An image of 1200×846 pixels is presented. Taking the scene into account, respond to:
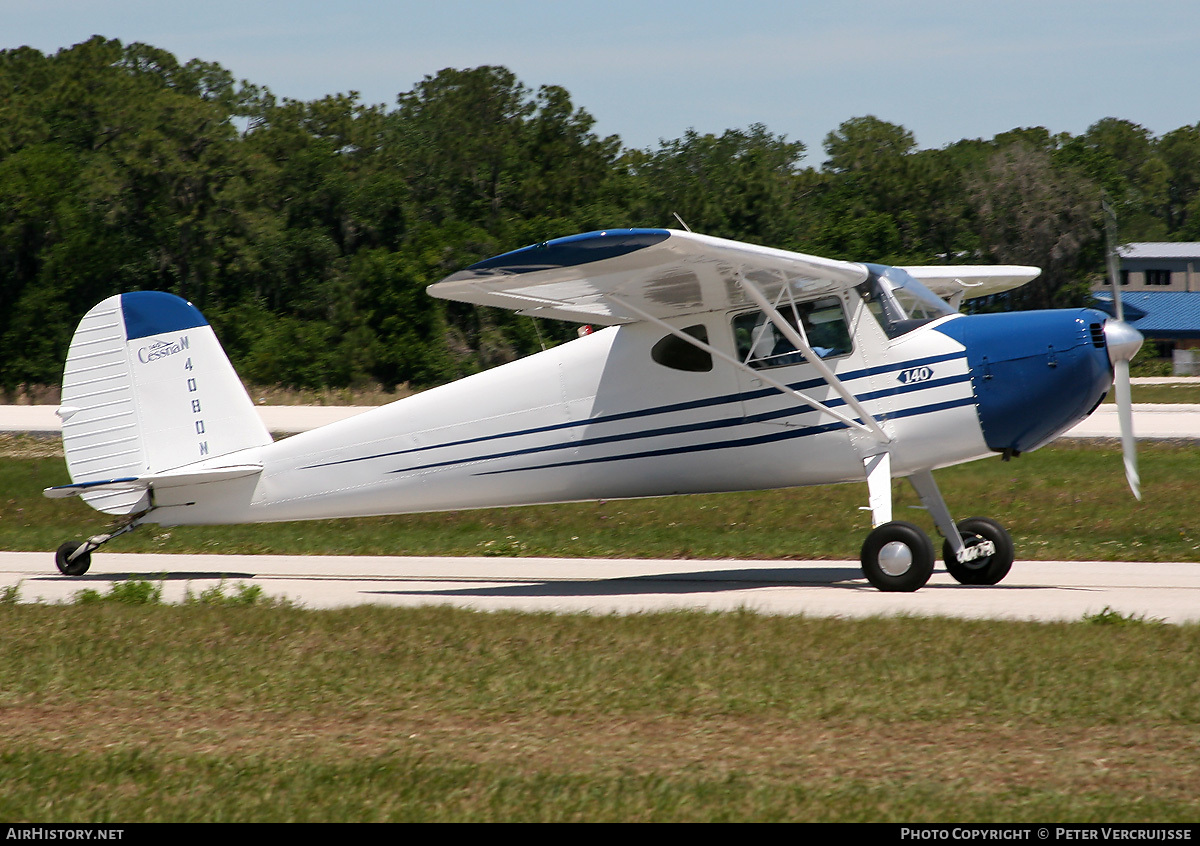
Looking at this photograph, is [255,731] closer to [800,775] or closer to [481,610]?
[800,775]

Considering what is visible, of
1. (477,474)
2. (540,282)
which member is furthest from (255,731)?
(477,474)

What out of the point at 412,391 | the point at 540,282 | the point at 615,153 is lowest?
the point at 412,391

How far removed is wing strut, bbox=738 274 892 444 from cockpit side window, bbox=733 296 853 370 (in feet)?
0.34

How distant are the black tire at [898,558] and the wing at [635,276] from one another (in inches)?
85.4

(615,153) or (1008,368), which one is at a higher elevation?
(615,153)

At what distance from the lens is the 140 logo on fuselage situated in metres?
10.8

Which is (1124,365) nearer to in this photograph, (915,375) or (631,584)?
(915,375)

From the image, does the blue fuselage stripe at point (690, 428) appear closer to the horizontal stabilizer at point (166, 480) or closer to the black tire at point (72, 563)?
the horizontal stabilizer at point (166, 480)

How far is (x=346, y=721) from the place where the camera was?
6.25m

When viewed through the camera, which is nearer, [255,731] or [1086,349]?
[255,731]

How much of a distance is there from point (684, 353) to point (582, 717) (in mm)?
5611

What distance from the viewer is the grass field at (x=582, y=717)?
495 centimetres
